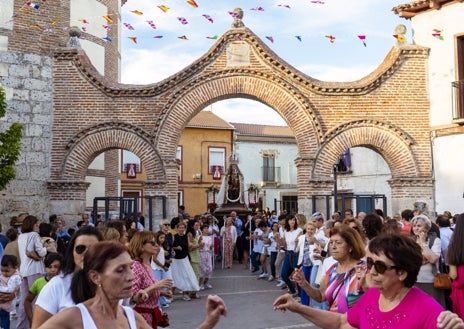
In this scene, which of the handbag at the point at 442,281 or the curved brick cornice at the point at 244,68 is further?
the curved brick cornice at the point at 244,68

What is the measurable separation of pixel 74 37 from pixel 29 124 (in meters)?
2.80

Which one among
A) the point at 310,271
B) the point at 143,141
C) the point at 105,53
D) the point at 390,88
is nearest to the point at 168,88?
the point at 143,141

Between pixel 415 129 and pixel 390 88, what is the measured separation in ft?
4.55

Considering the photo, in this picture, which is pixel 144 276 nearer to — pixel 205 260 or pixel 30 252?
pixel 30 252

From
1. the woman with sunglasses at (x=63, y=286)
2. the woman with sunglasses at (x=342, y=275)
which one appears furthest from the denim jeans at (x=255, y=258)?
the woman with sunglasses at (x=63, y=286)

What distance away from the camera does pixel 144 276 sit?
5738 mm

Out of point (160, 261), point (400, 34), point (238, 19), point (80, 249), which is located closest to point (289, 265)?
point (160, 261)

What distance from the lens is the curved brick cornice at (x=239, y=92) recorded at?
16.5 m

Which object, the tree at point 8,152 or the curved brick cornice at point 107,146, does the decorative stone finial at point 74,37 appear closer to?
the curved brick cornice at point 107,146

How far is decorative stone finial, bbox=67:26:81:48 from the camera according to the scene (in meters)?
16.4

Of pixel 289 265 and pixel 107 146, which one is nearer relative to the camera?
pixel 289 265

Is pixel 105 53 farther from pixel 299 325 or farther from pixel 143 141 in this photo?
pixel 299 325

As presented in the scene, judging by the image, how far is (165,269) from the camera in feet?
30.0

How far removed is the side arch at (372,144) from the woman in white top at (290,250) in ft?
13.5
